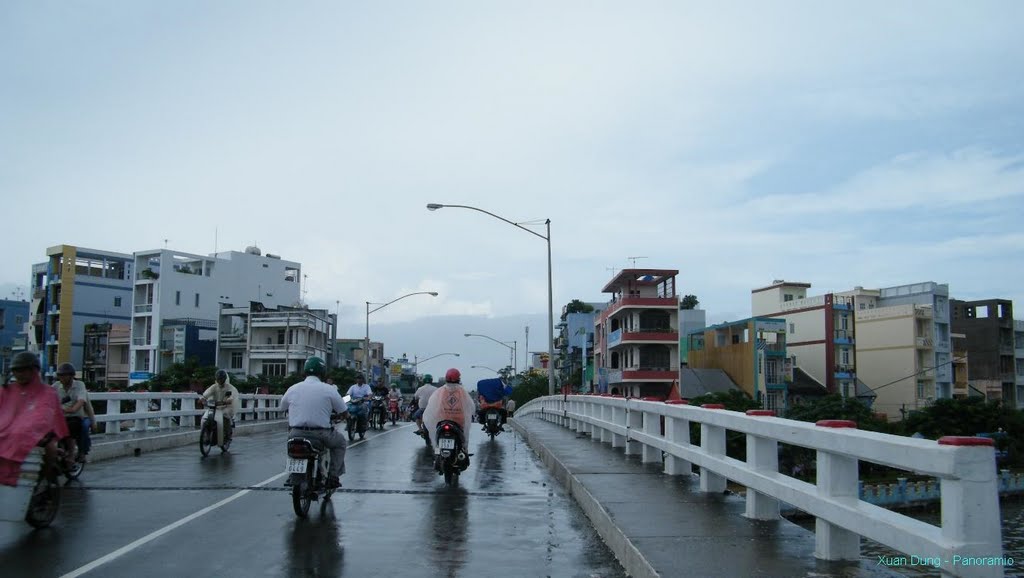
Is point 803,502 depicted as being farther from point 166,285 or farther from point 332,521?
point 166,285

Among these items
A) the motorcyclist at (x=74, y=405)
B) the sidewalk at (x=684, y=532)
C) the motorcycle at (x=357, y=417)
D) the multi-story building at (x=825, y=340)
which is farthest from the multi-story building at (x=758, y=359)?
the motorcyclist at (x=74, y=405)

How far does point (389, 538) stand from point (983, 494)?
17.6 ft

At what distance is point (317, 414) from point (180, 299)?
70.5 metres

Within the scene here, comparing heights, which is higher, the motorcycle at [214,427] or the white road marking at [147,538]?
the motorcycle at [214,427]

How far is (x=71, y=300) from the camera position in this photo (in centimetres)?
7225

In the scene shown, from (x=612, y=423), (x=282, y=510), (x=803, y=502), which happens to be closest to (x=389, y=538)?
(x=282, y=510)

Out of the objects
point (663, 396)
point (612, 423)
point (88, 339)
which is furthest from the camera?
point (88, 339)

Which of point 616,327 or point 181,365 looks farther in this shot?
point 616,327

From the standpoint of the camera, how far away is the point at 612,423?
14.5 metres

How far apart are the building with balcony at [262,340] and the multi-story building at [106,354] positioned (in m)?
7.81

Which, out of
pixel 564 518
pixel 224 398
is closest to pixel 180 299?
pixel 224 398

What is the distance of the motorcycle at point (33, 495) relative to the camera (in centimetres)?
764

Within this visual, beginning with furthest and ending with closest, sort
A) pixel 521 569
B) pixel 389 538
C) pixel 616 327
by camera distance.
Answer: pixel 616 327
pixel 389 538
pixel 521 569

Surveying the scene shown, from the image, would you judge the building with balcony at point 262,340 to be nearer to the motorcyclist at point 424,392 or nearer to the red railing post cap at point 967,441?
the motorcyclist at point 424,392
